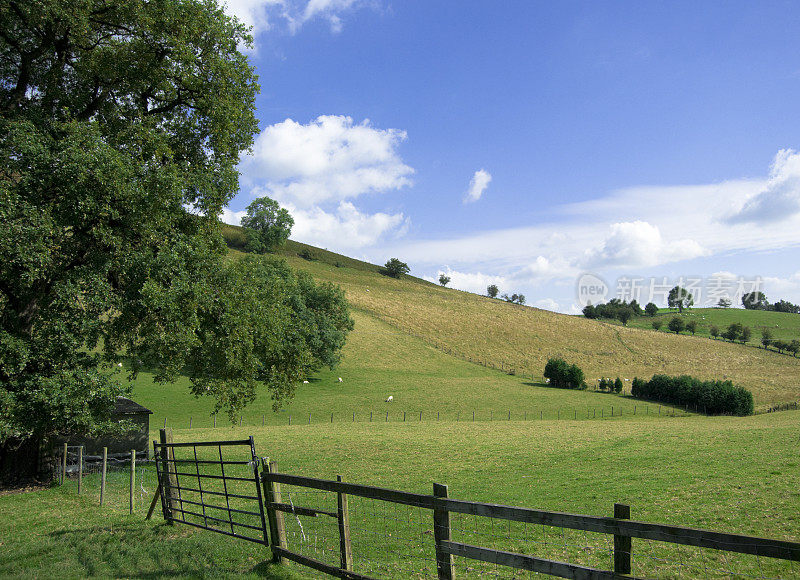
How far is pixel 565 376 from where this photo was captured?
2987 inches

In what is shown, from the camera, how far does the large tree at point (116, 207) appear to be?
15.3 meters

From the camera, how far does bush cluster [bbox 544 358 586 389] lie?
7550 cm

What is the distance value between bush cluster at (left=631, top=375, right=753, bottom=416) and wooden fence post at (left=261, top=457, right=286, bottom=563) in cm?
7043

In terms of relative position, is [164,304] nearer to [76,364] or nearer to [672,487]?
[76,364]

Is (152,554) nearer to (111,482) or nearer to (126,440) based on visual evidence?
(111,482)

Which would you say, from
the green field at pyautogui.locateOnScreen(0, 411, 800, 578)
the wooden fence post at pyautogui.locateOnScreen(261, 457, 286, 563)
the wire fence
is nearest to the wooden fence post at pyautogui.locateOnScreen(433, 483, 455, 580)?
the green field at pyautogui.locateOnScreen(0, 411, 800, 578)

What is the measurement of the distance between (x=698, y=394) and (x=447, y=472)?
60960 mm

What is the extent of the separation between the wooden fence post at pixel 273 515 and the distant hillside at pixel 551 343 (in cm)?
7541

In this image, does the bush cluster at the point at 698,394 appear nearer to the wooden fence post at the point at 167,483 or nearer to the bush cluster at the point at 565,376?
the bush cluster at the point at 565,376

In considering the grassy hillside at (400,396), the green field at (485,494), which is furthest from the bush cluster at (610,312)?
the green field at (485,494)

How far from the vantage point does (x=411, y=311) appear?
357 ft

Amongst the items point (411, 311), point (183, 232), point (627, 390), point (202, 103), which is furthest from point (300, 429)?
point (411, 311)

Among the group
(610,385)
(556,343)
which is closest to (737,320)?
(556,343)

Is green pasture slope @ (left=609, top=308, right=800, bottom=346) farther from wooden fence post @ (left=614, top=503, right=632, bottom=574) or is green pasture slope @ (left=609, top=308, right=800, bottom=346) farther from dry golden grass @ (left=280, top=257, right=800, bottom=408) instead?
wooden fence post @ (left=614, top=503, right=632, bottom=574)
